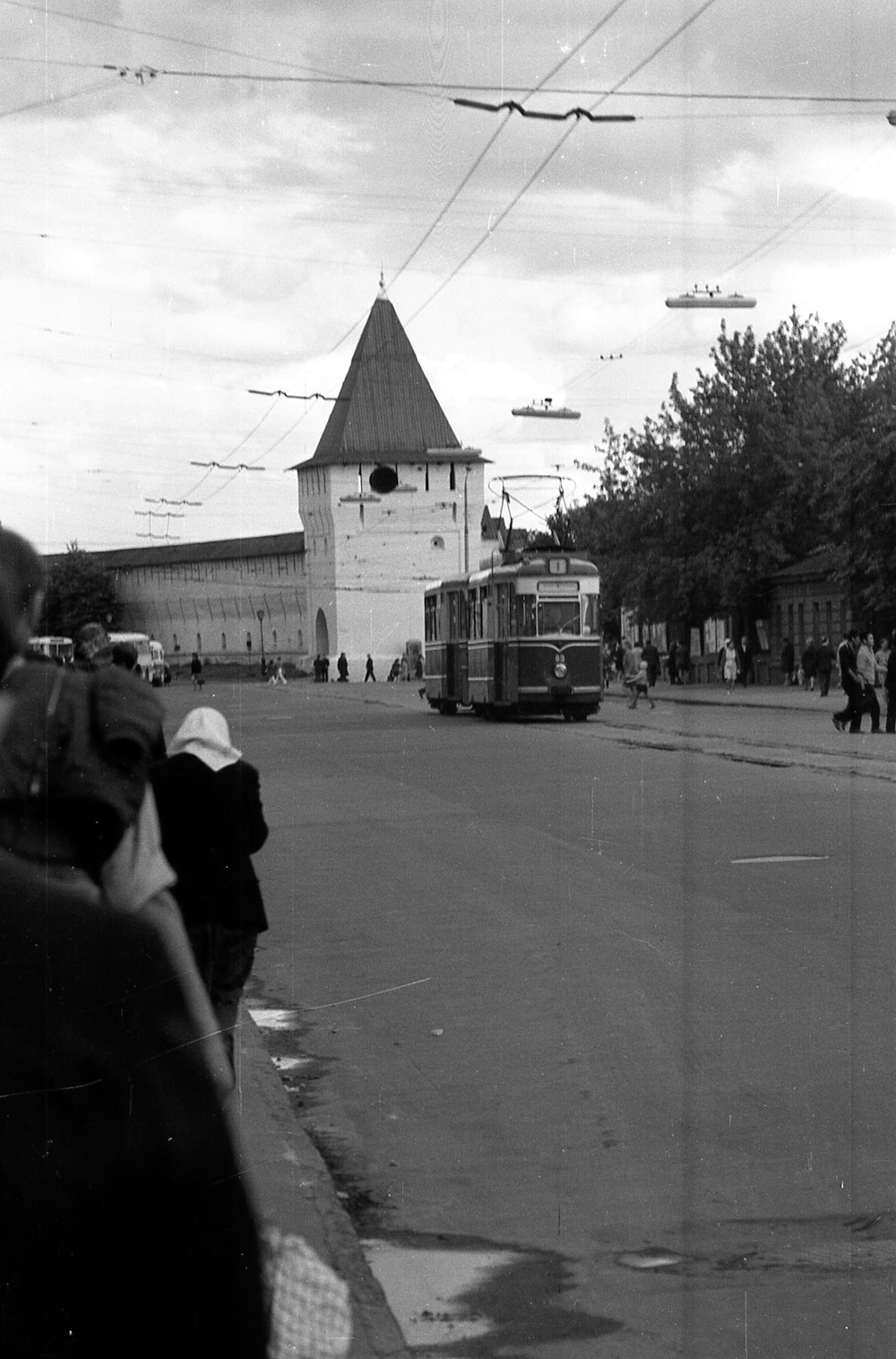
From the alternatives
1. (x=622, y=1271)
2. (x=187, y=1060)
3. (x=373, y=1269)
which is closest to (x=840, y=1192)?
(x=622, y=1271)

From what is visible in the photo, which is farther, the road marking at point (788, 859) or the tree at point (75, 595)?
the road marking at point (788, 859)

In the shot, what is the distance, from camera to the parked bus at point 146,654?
5.07 ft

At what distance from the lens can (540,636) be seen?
128 feet

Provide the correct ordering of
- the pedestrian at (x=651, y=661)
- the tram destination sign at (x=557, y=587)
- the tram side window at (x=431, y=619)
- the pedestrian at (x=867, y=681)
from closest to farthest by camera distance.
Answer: the pedestrian at (x=867, y=681)
the tram destination sign at (x=557, y=587)
the tram side window at (x=431, y=619)
the pedestrian at (x=651, y=661)

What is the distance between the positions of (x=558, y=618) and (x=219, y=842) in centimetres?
3550

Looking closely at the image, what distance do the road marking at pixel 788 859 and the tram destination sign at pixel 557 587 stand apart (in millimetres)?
25435

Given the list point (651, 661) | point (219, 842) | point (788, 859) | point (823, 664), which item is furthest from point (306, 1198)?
point (651, 661)

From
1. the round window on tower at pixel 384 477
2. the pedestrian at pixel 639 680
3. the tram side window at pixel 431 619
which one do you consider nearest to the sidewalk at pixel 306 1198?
the round window on tower at pixel 384 477

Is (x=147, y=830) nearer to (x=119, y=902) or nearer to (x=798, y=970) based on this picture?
Answer: (x=119, y=902)

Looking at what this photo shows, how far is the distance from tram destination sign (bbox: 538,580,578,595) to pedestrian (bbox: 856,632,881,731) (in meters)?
7.24

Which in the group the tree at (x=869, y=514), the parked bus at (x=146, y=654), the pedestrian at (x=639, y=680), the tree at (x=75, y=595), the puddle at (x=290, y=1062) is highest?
the tree at (x=869, y=514)

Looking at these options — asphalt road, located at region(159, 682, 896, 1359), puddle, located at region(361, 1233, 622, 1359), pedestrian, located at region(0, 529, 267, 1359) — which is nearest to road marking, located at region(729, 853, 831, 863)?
asphalt road, located at region(159, 682, 896, 1359)

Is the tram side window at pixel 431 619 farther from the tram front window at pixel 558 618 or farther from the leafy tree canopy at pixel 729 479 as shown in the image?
the leafy tree canopy at pixel 729 479

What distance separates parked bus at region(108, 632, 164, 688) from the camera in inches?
60.8
